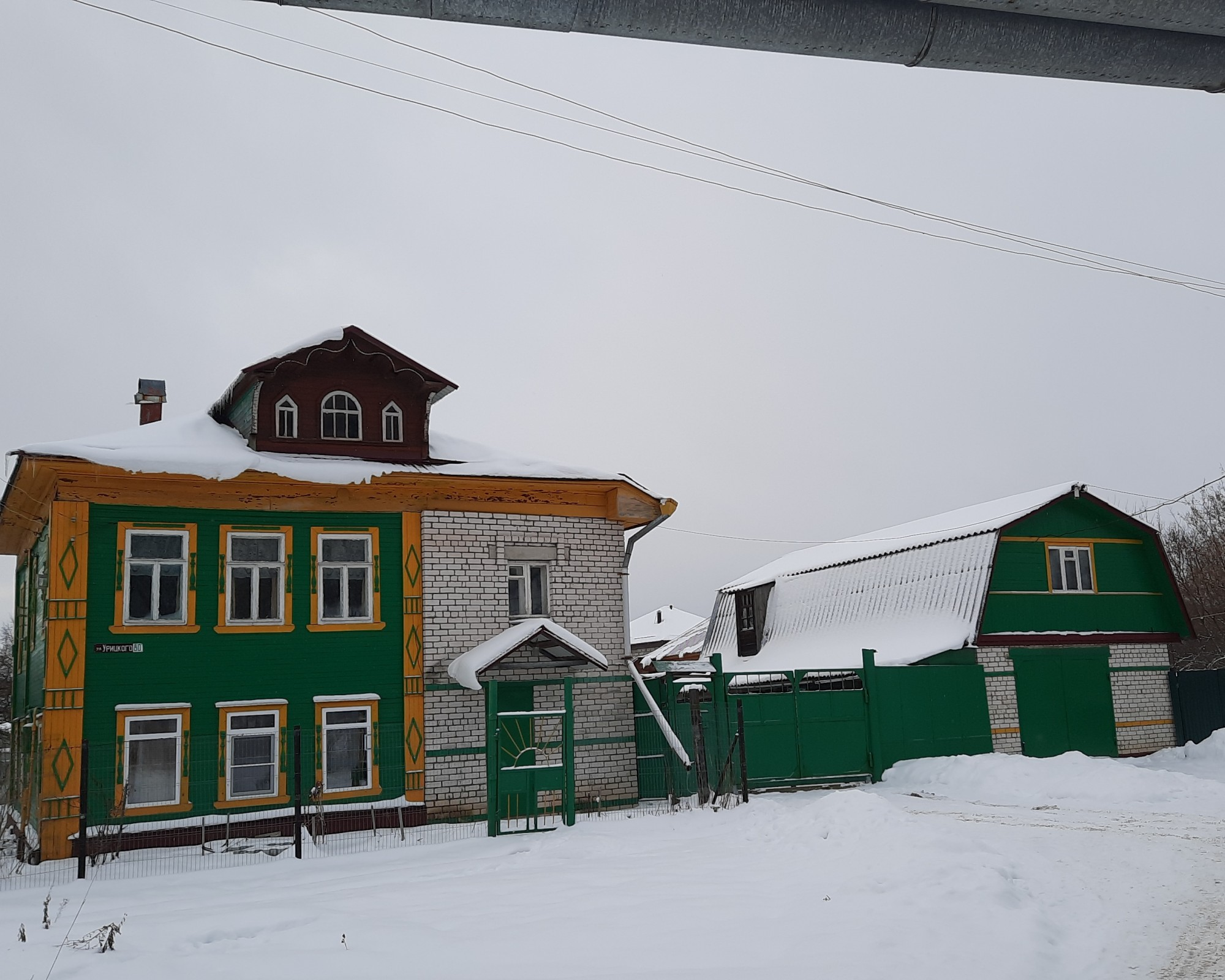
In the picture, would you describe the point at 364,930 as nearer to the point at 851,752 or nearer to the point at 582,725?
the point at 582,725

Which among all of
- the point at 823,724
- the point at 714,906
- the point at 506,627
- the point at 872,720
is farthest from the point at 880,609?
the point at 714,906

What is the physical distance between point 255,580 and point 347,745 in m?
2.92

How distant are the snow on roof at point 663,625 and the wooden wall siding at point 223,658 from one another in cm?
4069

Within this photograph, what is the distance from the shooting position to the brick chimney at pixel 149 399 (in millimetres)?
20688

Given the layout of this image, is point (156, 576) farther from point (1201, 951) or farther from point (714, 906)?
point (1201, 951)

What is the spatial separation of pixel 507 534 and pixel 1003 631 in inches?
447

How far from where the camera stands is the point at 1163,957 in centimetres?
735

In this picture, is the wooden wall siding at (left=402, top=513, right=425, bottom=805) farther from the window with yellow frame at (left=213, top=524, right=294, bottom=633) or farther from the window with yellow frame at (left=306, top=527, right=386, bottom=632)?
the window with yellow frame at (left=213, top=524, right=294, bottom=633)

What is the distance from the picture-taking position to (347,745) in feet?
52.1

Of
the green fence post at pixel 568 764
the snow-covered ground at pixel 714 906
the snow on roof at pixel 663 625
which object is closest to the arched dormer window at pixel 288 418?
the green fence post at pixel 568 764

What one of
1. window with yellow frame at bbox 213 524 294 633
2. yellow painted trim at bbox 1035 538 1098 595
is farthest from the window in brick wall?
yellow painted trim at bbox 1035 538 1098 595

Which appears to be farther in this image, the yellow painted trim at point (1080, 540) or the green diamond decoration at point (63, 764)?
the yellow painted trim at point (1080, 540)

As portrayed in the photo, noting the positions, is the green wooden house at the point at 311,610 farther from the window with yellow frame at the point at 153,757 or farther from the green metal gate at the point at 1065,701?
the green metal gate at the point at 1065,701

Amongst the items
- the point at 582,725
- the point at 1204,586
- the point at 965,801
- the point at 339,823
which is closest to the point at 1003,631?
the point at 965,801
